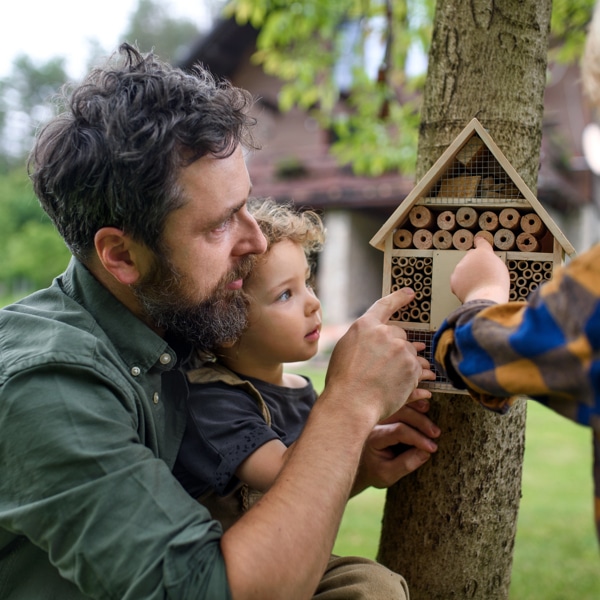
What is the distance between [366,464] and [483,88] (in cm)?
117

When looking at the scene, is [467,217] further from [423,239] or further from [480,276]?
[480,276]

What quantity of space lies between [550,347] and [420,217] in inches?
30.2

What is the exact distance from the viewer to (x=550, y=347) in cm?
127

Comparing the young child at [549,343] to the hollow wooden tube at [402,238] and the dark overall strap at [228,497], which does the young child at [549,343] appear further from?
the dark overall strap at [228,497]

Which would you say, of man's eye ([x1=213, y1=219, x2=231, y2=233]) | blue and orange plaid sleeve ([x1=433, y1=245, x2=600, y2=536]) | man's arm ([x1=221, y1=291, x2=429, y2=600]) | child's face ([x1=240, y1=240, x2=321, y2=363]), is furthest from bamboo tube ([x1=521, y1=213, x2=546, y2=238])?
man's eye ([x1=213, y1=219, x2=231, y2=233])

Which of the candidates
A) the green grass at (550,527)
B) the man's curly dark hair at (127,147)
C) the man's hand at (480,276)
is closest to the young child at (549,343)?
the man's hand at (480,276)

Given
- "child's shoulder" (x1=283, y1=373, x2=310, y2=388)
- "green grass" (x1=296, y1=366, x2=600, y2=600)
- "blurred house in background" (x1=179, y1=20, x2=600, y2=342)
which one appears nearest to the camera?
"child's shoulder" (x1=283, y1=373, x2=310, y2=388)

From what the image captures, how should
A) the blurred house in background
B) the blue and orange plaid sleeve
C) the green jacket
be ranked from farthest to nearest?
the blurred house in background
the green jacket
the blue and orange plaid sleeve

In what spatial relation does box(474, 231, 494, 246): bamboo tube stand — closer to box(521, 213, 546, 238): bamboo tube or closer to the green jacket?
Answer: box(521, 213, 546, 238): bamboo tube

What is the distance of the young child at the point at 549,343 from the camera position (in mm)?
1229

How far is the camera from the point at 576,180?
14.6m

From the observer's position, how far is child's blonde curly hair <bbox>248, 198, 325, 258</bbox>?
2174 millimetres

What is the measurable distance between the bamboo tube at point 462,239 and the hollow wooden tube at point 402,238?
0.40ft

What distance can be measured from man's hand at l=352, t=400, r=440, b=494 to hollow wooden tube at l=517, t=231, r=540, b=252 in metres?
0.51
